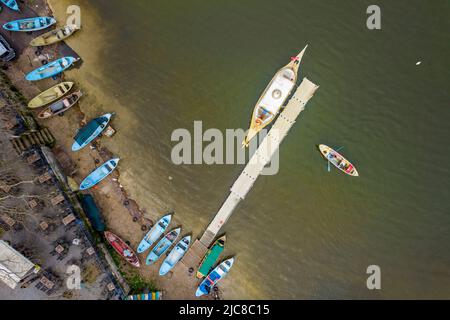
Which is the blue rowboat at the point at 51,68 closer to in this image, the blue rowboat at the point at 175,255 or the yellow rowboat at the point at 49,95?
the yellow rowboat at the point at 49,95

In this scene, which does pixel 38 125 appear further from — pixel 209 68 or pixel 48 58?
pixel 209 68

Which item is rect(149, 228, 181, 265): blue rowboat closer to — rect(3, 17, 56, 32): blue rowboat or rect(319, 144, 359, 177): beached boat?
rect(319, 144, 359, 177): beached boat

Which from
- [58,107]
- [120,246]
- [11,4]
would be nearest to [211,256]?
[120,246]

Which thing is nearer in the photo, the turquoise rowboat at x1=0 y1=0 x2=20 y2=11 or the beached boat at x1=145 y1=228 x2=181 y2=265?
the turquoise rowboat at x1=0 y1=0 x2=20 y2=11

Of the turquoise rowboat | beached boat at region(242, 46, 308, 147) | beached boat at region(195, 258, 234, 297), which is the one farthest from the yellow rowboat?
beached boat at region(195, 258, 234, 297)

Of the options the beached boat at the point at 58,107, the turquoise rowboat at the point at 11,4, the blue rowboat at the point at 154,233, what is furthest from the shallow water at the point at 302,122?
the turquoise rowboat at the point at 11,4

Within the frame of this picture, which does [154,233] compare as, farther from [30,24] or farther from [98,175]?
[30,24]
